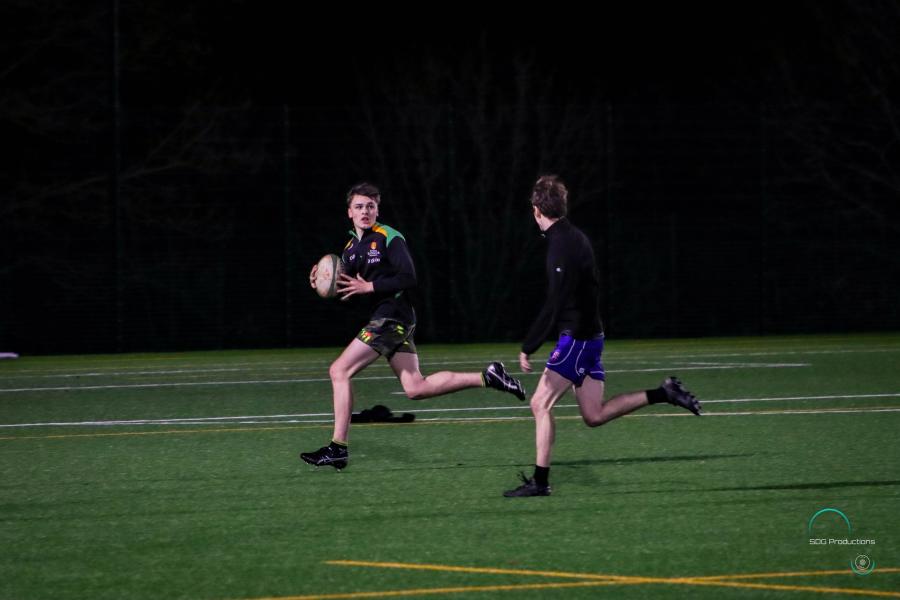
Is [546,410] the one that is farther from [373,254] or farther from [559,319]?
[373,254]

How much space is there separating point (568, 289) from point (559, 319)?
0.24m

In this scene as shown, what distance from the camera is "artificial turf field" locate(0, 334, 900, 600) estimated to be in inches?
311

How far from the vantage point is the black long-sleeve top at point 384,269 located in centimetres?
1196

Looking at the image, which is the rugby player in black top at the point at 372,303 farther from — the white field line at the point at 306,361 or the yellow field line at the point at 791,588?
the white field line at the point at 306,361

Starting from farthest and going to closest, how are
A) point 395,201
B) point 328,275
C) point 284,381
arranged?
1. point 395,201
2. point 284,381
3. point 328,275

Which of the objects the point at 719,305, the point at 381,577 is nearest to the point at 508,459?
the point at 381,577

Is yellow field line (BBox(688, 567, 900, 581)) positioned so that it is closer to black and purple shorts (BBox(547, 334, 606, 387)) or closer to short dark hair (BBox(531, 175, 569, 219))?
black and purple shorts (BBox(547, 334, 606, 387))

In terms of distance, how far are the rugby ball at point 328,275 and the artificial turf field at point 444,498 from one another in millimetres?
1298

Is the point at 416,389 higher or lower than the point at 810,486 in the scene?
higher

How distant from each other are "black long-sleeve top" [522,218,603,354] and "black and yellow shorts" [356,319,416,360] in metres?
1.77

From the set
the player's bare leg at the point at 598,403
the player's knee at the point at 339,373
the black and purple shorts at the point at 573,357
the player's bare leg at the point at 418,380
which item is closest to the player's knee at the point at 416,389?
the player's bare leg at the point at 418,380

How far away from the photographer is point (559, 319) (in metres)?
10.4

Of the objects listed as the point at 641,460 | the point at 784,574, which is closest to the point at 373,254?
the point at 641,460

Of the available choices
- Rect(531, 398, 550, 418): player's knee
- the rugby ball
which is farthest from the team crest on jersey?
Rect(531, 398, 550, 418): player's knee
